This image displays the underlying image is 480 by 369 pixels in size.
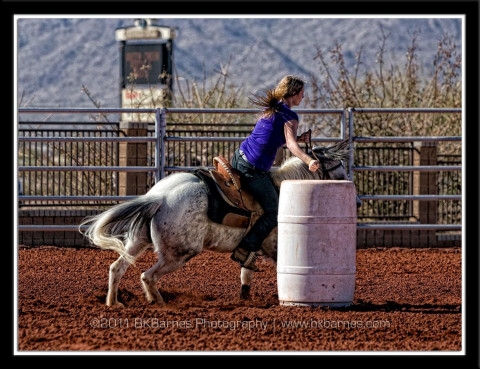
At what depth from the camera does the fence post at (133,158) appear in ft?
45.7

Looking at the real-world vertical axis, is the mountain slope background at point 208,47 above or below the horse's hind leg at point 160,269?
above

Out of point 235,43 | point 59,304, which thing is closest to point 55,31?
point 235,43

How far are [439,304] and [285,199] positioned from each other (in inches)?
73.4

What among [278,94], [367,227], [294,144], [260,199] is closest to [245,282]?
[260,199]

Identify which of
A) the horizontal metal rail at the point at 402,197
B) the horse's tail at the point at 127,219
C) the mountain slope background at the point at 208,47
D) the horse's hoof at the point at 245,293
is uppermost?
A: the mountain slope background at the point at 208,47

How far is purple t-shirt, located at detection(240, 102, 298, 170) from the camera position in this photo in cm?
827

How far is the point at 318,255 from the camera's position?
7.93 m

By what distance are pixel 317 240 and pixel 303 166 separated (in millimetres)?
1027

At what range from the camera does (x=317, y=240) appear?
790cm

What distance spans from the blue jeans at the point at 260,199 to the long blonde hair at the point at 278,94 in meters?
0.52

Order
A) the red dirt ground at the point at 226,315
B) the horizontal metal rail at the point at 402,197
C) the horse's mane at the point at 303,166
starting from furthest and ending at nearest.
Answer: the horizontal metal rail at the point at 402,197
the horse's mane at the point at 303,166
the red dirt ground at the point at 226,315

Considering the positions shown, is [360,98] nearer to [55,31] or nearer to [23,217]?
[23,217]

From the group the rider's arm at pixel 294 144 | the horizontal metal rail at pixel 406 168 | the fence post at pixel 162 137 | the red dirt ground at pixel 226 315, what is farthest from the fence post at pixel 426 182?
the rider's arm at pixel 294 144

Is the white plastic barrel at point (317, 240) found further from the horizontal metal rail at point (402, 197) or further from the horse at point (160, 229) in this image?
the horizontal metal rail at point (402, 197)
